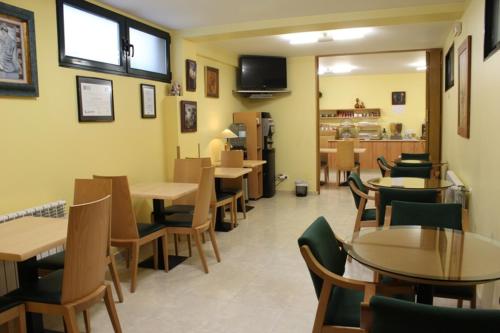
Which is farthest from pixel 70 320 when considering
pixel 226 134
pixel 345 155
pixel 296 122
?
pixel 345 155

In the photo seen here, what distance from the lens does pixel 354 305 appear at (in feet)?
6.43

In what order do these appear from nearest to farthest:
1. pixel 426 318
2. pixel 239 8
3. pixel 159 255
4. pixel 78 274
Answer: pixel 426 318 < pixel 78 274 < pixel 159 255 < pixel 239 8

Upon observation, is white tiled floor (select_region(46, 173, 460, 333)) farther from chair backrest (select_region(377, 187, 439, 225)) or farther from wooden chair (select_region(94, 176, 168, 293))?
chair backrest (select_region(377, 187, 439, 225))

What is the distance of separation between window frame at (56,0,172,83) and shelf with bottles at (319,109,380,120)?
23.8ft

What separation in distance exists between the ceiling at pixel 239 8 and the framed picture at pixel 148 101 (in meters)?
0.77

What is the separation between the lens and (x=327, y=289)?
72.7 inches

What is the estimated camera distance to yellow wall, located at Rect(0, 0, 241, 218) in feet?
10.1

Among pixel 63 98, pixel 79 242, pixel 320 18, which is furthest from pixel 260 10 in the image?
pixel 79 242

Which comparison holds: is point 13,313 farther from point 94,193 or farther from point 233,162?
point 233,162

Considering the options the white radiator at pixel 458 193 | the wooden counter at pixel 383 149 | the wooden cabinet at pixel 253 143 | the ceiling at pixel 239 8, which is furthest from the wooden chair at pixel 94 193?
the wooden counter at pixel 383 149

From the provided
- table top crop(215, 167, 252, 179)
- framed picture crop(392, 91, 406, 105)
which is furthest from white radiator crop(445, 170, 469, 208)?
framed picture crop(392, 91, 406, 105)

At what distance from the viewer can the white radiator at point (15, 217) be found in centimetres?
267

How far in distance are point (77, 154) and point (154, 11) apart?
1714 millimetres

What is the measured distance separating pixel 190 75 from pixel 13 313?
12.2 ft
